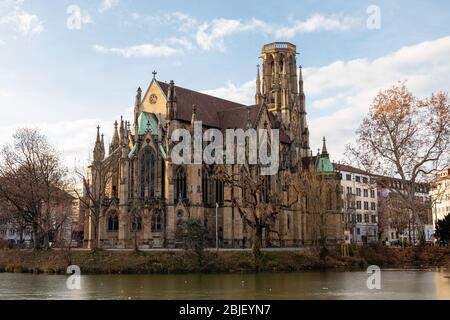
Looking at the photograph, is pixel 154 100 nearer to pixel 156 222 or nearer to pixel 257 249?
pixel 156 222

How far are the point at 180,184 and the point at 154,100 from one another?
13213 mm

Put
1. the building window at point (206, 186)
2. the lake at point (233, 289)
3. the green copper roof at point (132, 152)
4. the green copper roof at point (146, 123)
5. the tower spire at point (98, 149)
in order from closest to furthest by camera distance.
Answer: the lake at point (233, 289), the green copper roof at point (132, 152), the tower spire at point (98, 149), the green copper roof at point (146, 123), the building window at point (206, 186)

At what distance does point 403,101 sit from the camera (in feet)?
182

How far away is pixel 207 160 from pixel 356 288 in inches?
1632

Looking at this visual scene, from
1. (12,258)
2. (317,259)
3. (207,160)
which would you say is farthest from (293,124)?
(12,258)

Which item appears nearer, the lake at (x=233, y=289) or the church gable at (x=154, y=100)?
the lake at (x=233, y=289)

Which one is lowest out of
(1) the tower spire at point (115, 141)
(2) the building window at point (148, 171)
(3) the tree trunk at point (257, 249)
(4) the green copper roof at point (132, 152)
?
(3) the tree trunk at point (257, 249)

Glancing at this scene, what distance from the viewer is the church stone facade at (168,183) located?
2717 inches

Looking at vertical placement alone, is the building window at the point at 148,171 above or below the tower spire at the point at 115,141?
below

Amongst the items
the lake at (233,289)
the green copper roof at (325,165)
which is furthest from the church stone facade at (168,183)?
the lake at (233,289)

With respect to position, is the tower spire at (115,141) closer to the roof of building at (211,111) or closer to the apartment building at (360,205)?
the roof of building at (211,111)

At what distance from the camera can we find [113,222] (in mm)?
70438

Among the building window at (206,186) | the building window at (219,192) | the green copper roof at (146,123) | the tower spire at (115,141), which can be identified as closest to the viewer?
the green copper roof at (146,123)

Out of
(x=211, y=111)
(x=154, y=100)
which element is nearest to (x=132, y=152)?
(x=154, y=100)
